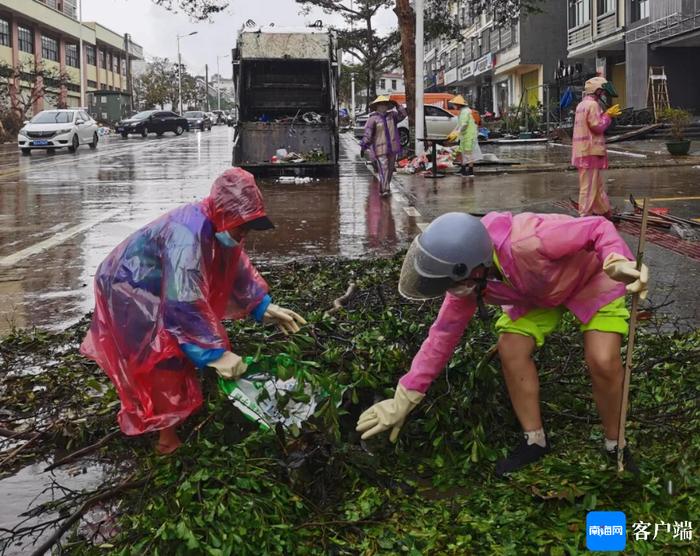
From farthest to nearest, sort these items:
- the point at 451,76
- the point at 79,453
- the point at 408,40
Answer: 1. the point at 451,76
2. the point at 408,40
3. the point at 79,453

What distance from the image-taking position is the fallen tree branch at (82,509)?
2.83m

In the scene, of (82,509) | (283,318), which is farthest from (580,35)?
(82,509)

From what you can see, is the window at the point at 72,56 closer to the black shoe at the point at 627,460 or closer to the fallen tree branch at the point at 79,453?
the fallen tree branch at the point at 79,453

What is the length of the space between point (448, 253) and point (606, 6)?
121ft

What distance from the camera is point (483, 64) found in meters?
56.8

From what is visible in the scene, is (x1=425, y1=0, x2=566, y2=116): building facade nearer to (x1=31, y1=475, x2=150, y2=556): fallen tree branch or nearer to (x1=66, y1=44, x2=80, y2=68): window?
(x1=66, y1=44, x2=80, y2=68): window

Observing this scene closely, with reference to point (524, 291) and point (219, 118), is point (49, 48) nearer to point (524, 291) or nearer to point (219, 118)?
point (219, 118)

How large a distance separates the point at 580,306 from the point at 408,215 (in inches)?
343

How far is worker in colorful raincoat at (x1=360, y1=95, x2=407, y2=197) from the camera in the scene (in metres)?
14.8

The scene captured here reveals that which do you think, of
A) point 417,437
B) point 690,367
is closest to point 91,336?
point 417,437

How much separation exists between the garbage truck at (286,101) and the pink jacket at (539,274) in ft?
48.8

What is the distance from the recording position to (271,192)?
49.9ft

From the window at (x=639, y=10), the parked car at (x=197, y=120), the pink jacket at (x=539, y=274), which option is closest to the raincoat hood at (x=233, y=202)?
the pink jacket at (x=539, y=274)

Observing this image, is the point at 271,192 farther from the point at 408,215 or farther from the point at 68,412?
the point at 68,412
